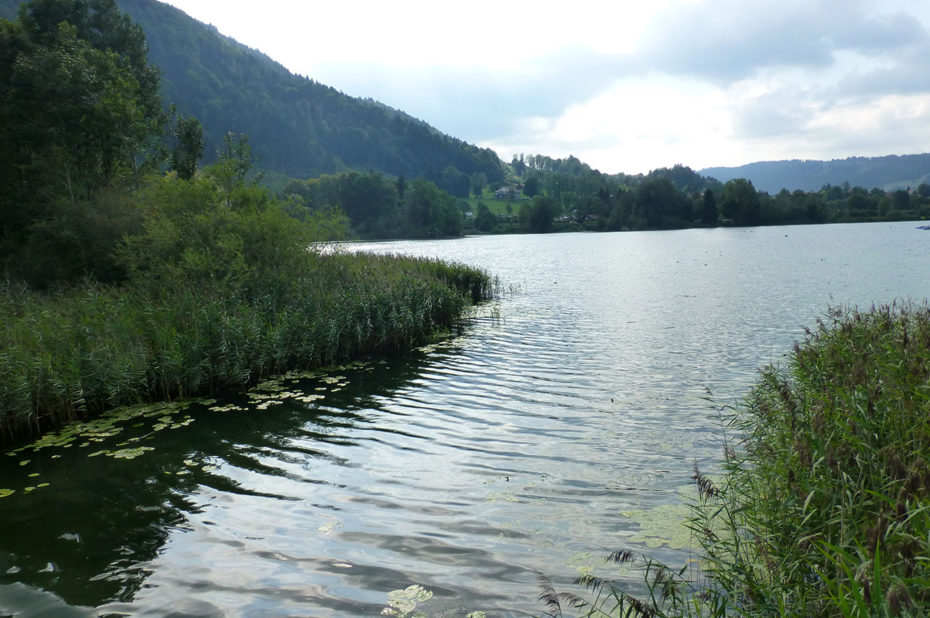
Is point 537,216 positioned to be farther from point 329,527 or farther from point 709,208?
point 329,527

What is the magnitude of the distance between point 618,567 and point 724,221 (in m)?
163

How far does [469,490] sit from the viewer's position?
8.30 meters

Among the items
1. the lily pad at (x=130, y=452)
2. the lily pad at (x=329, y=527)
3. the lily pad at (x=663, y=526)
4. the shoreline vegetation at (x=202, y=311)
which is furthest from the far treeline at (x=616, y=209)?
the lily pad at (x=663, y=526)

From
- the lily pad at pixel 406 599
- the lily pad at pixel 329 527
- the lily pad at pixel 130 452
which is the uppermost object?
the lily pad at pixel 130 452

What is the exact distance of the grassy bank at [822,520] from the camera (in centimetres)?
395

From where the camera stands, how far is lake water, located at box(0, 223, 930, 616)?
19.7ft

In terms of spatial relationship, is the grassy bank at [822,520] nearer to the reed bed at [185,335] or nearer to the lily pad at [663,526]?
the lily pad at [663,526]

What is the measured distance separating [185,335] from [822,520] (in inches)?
536

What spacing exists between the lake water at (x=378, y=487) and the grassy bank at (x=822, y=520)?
0.68 meters

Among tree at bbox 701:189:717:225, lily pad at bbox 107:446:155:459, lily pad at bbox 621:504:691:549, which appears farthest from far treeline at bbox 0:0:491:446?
tree at bbox 701:189:717:225

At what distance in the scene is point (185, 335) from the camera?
1401 centimetres

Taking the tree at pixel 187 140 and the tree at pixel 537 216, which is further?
the tree at pixel 537 216

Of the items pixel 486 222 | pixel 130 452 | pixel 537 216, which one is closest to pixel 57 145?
pixel 130 452

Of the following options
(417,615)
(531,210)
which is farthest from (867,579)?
(531,210)
